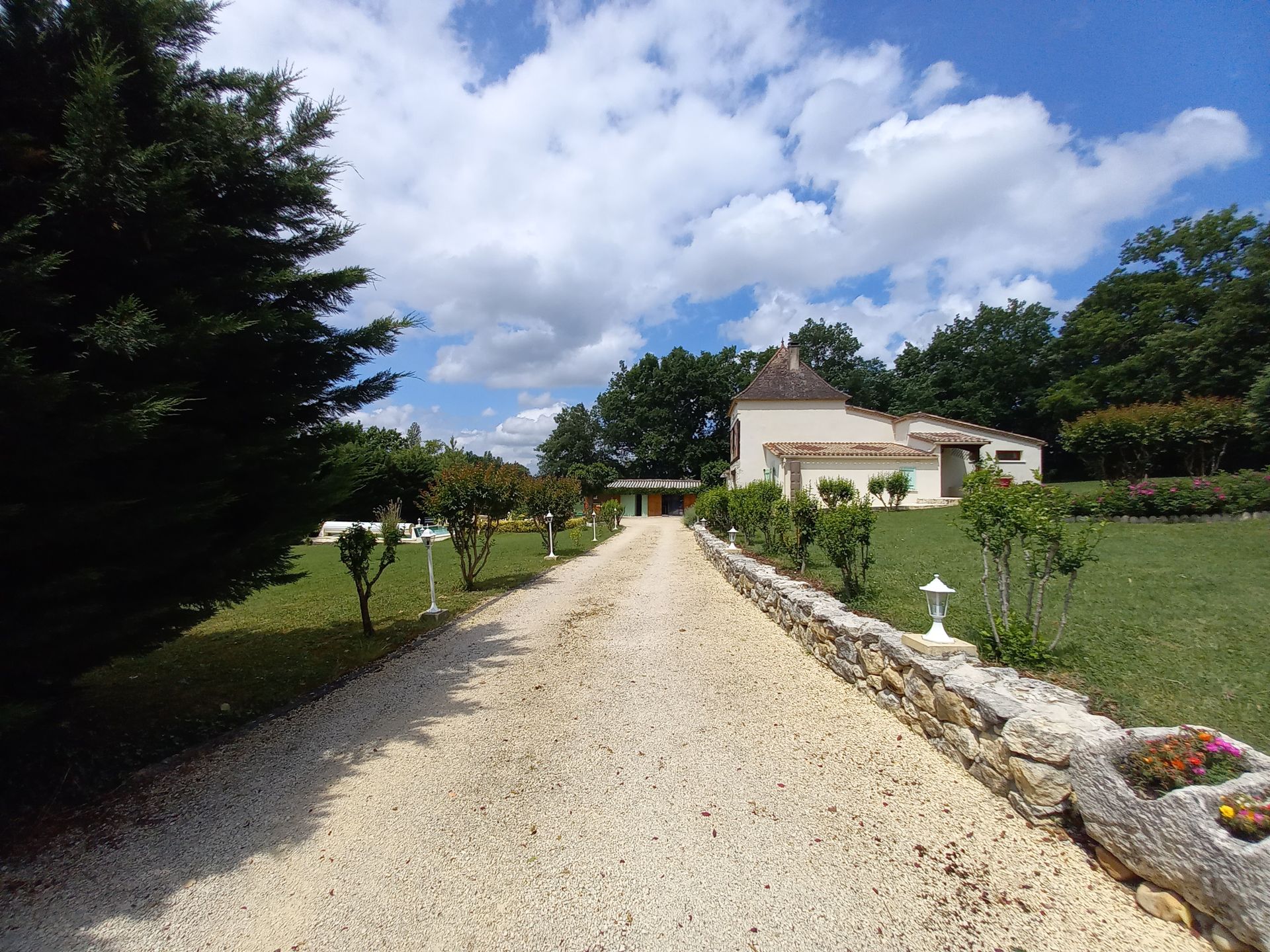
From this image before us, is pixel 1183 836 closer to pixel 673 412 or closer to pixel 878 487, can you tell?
pixel 878 487

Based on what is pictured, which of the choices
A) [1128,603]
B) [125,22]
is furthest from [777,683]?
[125,22]

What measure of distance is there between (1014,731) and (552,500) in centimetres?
1426

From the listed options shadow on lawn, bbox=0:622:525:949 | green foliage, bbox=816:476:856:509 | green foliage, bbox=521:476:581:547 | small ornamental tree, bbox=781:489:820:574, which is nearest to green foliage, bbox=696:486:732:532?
green foliage, bbox=816:476:856:509

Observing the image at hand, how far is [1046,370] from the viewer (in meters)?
43.1

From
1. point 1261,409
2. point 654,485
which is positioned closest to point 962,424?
point 1261,409

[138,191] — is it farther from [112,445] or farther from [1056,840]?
[1056,840]

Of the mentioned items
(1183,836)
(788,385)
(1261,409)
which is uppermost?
(788,385)

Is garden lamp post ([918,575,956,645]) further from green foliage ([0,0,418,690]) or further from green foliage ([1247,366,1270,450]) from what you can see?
green foliage ([1247,366,1270,450])

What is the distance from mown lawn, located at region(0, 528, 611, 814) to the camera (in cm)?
342

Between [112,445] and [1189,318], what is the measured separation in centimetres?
4838

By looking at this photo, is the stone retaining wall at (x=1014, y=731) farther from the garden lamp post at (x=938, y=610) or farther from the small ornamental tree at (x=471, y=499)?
the small ornamental tree at (x=471, y=499)

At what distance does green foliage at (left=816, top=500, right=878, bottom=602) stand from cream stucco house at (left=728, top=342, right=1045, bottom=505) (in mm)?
17579

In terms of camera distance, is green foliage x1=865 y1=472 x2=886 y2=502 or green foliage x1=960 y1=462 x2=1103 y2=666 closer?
green foliage x1=960 y1=462 x2=1103 y2=666

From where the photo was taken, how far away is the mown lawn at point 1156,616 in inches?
135
